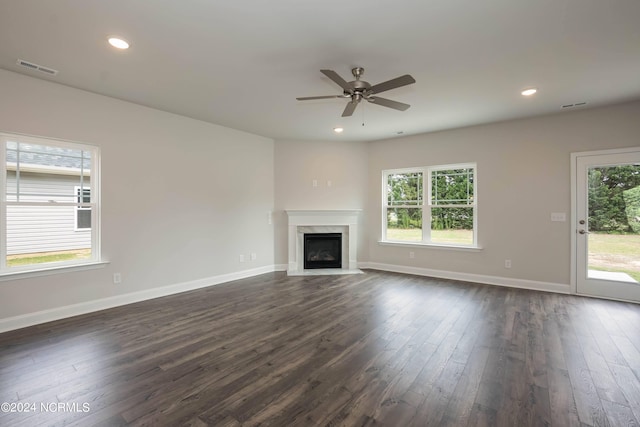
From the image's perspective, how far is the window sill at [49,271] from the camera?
9.99 ft

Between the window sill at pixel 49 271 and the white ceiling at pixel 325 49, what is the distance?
2148mm

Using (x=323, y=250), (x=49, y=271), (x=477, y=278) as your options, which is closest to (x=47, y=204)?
(x=49, y=271)

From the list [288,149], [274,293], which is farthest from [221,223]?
[288,149]

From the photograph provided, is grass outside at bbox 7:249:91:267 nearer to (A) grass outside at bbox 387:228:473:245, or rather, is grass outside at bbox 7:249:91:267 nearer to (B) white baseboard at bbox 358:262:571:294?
(B) white baseboard at bbox 358:262:571:294

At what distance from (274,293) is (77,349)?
7.70 feet

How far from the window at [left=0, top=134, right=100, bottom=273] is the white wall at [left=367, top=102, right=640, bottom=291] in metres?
5.41

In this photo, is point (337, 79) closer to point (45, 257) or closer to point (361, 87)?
point (361, 87)

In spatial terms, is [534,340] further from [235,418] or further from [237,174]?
[237,174]

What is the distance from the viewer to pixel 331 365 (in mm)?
2369

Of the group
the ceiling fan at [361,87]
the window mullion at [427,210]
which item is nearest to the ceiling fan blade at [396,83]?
the ceiling fan at [361,87]

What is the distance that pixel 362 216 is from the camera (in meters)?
6.39

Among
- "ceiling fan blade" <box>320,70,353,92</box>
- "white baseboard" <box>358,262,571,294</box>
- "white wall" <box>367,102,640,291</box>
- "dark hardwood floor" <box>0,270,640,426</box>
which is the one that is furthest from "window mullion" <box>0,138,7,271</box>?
"white wall" <box>367,102,640,291</box>

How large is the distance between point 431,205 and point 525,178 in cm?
157

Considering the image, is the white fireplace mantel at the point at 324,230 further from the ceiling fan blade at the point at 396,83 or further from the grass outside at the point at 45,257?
the ceiling fan blade at the point at 396,83
